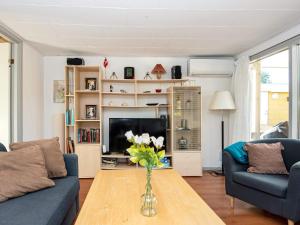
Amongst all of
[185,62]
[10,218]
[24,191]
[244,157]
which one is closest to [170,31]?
[185,62]

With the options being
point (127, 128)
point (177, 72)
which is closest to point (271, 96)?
point (177, 72)

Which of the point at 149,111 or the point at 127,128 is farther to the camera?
the point at 149,111

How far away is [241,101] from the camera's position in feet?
13.6

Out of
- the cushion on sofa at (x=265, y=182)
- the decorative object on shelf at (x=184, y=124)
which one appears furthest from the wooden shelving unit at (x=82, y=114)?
the cushion on sofa at (x=265, y=182)

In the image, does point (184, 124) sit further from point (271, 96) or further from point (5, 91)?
point (5, 91)

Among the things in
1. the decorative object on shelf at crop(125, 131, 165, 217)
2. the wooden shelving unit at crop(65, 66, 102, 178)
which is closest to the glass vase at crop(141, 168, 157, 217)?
the decorative object on shelf at crop(125, 131, 165, 217)

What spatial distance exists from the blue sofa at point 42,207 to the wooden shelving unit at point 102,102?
6.03 ft

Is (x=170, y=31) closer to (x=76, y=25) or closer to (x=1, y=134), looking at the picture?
(x=76, y=25)

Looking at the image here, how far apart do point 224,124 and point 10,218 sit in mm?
4015

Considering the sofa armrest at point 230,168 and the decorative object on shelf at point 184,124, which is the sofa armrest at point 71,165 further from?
the decorative object on shelf at point 184,124

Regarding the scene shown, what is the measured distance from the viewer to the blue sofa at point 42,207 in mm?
1454

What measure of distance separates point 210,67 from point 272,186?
268 cm

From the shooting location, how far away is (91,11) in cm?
254

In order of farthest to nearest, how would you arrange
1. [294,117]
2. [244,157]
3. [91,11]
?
[294,117] < [244,157] < [91,11]
